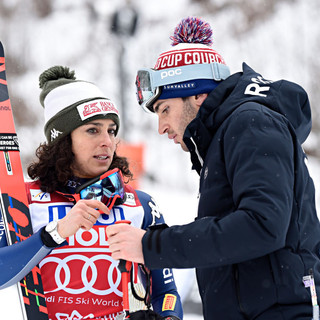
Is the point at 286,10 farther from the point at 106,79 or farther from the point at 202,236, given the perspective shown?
the point at 202,236

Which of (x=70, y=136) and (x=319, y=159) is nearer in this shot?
(x=70, y=136)

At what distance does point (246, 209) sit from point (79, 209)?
3.32ft

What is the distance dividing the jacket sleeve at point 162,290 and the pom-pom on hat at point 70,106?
51 centimetres

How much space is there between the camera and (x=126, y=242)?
171 centimetres

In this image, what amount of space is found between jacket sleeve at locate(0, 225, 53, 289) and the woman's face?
478mm

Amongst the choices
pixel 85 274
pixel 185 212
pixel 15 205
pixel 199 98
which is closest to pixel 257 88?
pixel 199 98

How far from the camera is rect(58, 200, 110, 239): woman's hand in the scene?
→ 2.30 meters

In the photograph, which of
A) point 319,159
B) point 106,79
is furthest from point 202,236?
point 106,79

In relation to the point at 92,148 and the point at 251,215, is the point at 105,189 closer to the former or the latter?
the point at 92,148

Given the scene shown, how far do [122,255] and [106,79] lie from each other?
49.8 feet

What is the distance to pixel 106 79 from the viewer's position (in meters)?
16.5

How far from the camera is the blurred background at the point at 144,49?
14.2m

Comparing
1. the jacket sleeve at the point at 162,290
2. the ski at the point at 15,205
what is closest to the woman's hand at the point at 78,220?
the ski at the point at 15,205

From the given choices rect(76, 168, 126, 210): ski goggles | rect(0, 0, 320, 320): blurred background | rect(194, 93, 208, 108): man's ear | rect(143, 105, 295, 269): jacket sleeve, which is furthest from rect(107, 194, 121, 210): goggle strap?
rect(0, 0, 320, 320): blurred background
